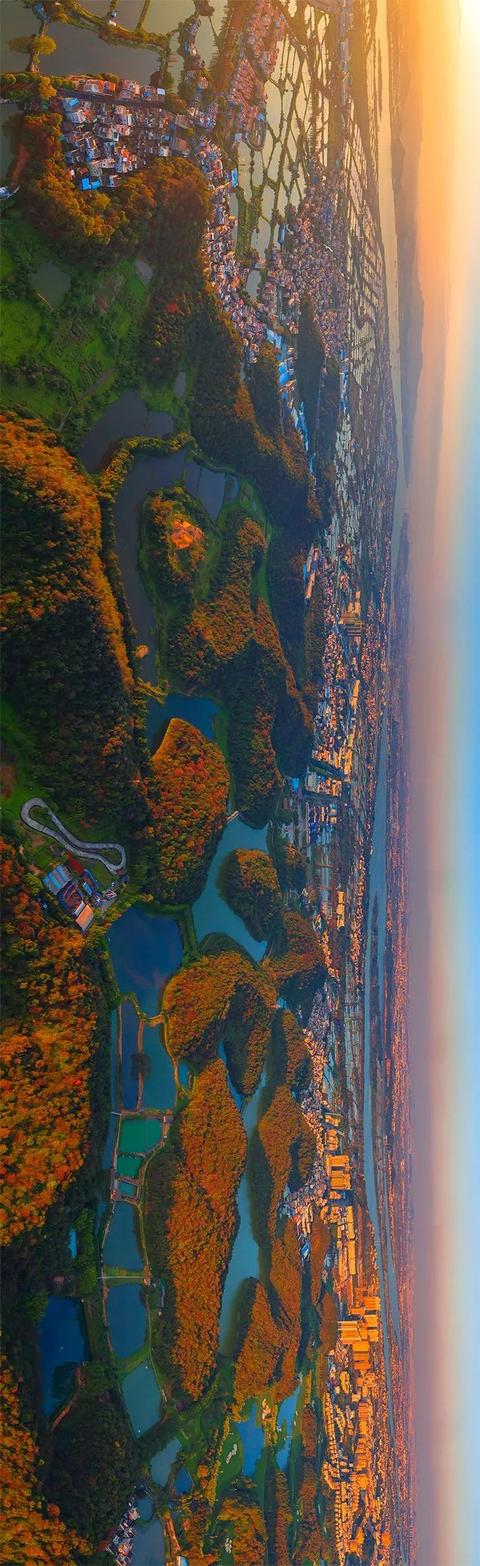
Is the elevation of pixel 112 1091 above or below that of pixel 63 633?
below

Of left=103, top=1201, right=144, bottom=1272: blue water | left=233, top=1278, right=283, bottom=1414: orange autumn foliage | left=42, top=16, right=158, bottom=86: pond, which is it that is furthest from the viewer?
left=233, top=1278, right=283, bottom=1414: orange autumn foliage

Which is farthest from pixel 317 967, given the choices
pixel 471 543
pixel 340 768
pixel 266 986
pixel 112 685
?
pixel 471 543

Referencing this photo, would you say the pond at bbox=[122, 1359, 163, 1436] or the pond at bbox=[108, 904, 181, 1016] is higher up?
the pond at bbox=[108, 904, 181, 1016]

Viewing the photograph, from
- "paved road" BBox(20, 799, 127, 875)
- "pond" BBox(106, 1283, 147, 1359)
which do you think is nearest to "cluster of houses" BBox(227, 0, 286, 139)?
"paved road" BBox(20, 799, 127, 875)

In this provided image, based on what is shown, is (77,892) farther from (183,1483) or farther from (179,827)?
(183,1483)

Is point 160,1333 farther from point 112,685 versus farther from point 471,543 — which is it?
point 471,543

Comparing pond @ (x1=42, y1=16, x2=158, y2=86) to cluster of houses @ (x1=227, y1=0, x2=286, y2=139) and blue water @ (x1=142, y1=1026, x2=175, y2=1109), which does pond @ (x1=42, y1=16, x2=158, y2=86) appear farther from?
blue water @ (x1=142, y1=1026, x2=175, y2=1109)

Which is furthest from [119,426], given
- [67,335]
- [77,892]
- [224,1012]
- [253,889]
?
[224,1012]
